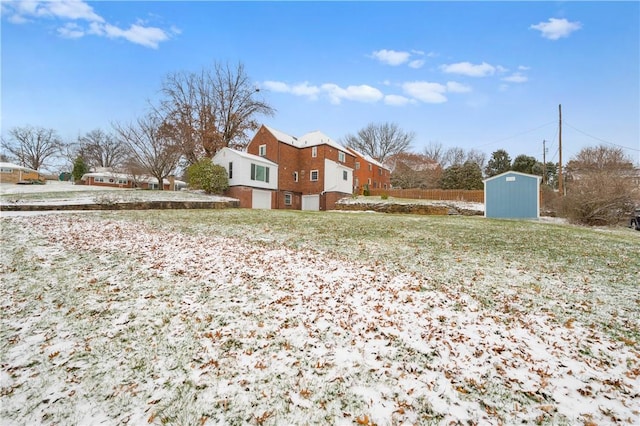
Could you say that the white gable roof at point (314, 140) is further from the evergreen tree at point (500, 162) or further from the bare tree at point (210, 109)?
the evergreen tree at point (500, 162)

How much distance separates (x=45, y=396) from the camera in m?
2.60

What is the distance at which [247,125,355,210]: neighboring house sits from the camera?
26.8m

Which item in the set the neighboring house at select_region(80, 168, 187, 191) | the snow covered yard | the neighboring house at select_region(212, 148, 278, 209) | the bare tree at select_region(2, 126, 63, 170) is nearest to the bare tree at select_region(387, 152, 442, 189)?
the neighboring house at select_region(212, 148, 278, 209)

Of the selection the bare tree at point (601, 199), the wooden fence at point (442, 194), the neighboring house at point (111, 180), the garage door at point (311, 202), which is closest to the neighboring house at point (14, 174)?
the neighboring house at point (111, 180)

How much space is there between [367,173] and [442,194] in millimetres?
12646

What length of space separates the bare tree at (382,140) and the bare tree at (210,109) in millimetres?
23094

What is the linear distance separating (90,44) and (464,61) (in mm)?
A: 23975

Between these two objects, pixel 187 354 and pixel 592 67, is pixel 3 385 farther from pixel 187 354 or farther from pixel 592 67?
pixel 592 67

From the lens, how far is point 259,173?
24375mm

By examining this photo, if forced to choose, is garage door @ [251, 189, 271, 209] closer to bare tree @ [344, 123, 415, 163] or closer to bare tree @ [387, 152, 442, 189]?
bare tree @ [387, 152, 442, 189]

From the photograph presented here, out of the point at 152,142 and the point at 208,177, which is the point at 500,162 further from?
the point at 152,142

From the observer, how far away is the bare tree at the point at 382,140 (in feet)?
Result: 159

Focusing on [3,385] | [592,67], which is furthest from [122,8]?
[592,67]

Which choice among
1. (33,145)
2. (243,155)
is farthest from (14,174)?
(243,155)
